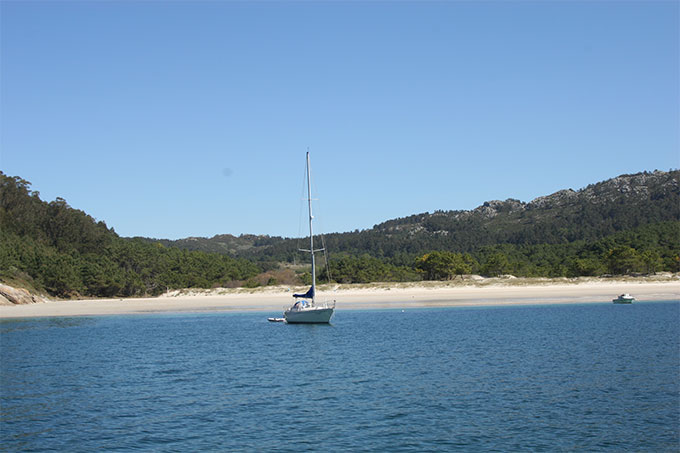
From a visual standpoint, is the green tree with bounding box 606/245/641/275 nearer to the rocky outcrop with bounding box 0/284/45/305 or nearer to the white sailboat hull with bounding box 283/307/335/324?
the white sailboat hull with bounding box 283/307/335/324

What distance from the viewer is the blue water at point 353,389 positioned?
1565cm

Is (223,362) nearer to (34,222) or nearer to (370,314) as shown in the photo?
(370,314)

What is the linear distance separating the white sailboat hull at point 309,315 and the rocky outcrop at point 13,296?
30.7 metres

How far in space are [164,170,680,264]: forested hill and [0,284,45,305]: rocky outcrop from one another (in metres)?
62.5

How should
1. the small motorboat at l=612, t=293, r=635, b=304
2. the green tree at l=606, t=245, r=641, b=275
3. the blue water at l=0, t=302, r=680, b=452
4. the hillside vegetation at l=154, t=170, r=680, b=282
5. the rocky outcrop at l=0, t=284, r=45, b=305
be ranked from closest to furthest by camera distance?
the blue water at l=0, t=302, r=680, b=452
the small motorboat at l=612, t=293, r=635, b=304
the rocky outcrop at l=0, t=284, r=45, b=305
the green tree at l=606, t=245, r=641, b=275
the hillside vegetation at l=154, t=170, r=680, b=282

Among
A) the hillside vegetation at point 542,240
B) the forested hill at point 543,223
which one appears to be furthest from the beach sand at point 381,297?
the forested hill at point 543,223

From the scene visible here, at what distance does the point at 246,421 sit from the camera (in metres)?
17.5

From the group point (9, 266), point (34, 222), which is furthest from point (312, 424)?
point (34, 222)

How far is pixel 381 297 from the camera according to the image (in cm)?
6744

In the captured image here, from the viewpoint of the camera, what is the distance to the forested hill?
12875 centimetres

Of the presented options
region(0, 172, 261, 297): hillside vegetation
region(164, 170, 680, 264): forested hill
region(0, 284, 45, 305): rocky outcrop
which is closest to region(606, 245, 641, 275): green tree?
region(164, 170, 680, 264): forested hill

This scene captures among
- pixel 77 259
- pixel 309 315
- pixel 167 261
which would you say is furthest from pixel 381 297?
pixel 77 259

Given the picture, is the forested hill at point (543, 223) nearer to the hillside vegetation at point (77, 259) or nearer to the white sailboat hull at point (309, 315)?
the hillside vegetation at point (77, 259)

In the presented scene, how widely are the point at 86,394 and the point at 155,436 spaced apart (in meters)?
6.94
